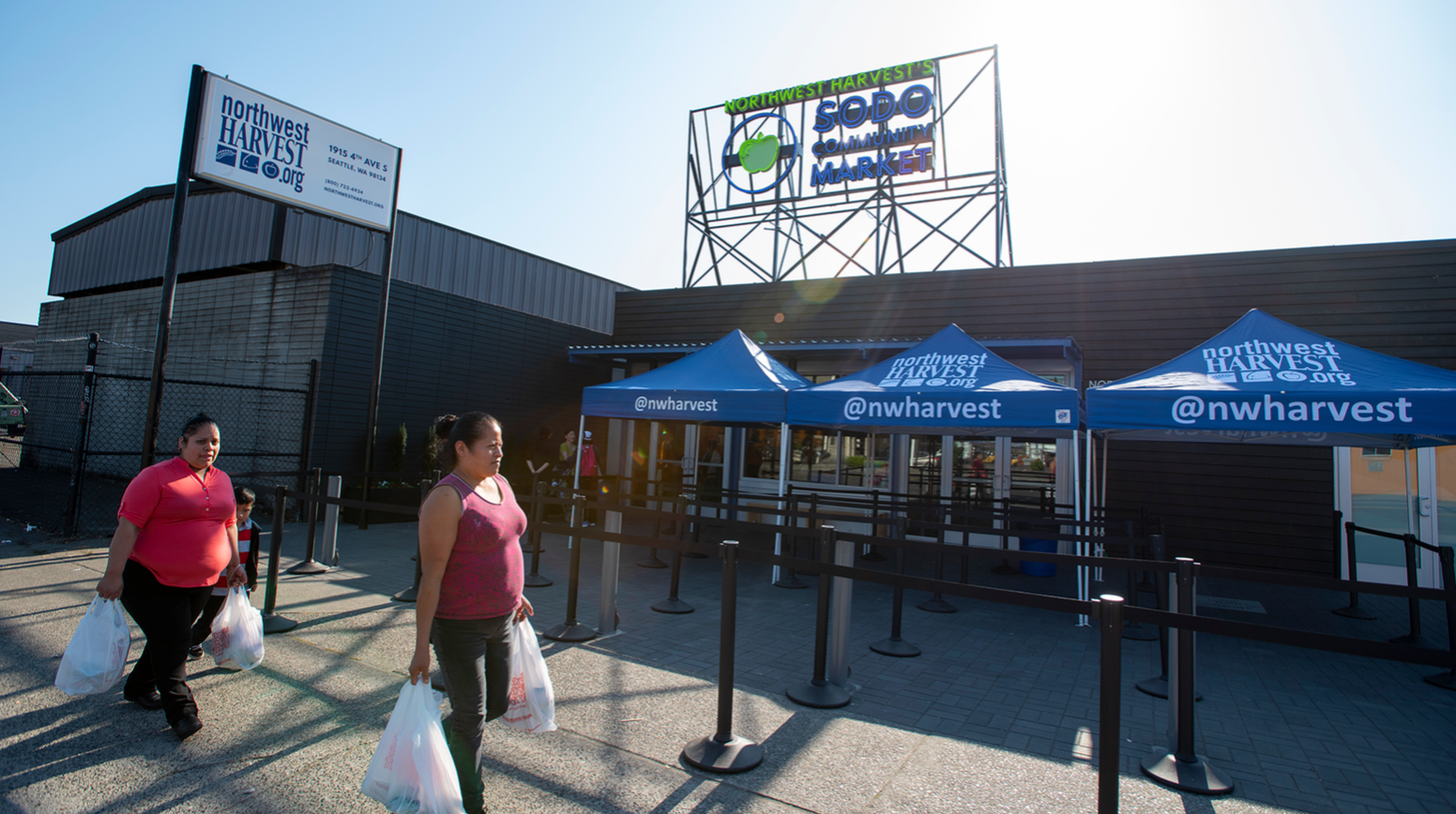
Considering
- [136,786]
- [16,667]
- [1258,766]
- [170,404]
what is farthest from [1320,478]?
[170,404]

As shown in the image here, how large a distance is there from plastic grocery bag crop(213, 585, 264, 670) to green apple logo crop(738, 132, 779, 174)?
14.2 meters

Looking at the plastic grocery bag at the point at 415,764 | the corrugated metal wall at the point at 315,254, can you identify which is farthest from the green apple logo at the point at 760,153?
the plastic grocery bag at the point at 415,764

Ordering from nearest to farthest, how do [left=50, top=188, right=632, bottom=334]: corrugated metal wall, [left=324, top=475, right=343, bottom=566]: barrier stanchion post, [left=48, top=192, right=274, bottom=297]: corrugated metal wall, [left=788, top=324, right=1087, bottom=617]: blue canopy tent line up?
[left=788, top=324, right=1087, bottom=617]: blue canopy tent, [left=324, top=475, right=343, bottom=566]: barrier stanchion post, [left=50, top=188, right=632, bottom=334]: corrugated metal wall, [left=48, top=192, right=274, bottom=297]: corrugated metal wall

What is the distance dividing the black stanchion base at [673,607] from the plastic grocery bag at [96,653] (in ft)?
13.0

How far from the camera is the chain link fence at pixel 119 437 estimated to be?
31.0 feet

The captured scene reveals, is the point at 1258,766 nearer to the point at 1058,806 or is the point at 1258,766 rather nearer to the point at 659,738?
the point at 1058,806

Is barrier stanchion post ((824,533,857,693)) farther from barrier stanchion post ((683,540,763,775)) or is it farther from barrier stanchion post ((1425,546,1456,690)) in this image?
barrier stanchion post ((1425,546,1456,690))

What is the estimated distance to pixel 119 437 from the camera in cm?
1569

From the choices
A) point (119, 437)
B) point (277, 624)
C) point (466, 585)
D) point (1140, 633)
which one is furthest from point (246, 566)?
point (119, 437)

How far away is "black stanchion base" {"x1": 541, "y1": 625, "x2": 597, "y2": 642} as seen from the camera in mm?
5410

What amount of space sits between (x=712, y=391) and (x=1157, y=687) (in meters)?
5.10

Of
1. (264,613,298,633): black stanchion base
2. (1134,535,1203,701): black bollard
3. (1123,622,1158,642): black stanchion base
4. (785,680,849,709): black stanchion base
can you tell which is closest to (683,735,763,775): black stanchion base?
(785,680,849,709): black stanchion base

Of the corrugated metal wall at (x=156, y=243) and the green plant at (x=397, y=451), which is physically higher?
the corrugated metal wall at (x=156, y=243)

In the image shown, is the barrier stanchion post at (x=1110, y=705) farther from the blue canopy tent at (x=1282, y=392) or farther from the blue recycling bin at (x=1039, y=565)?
the blue recycling bin at (x=1039, y=565)
